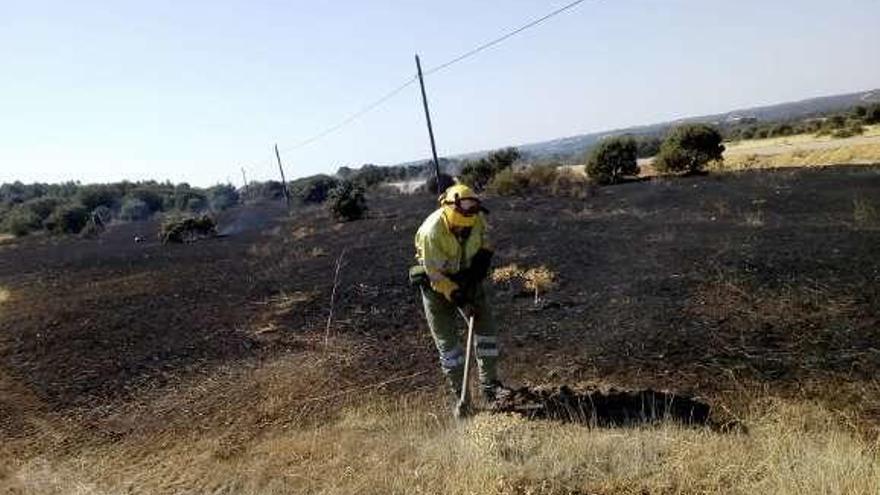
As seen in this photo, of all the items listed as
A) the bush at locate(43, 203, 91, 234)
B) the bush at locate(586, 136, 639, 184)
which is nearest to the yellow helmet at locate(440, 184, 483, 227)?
the bush at locate(586, 136, 639, 184)

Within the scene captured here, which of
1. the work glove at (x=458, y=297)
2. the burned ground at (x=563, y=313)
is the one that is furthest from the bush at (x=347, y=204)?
the work glove at (x=458, y=297)

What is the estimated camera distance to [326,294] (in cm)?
1339

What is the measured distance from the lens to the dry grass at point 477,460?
4.27m

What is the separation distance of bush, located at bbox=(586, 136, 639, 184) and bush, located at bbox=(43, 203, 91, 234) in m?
31.2

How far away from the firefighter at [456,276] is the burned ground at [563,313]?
0.86 m

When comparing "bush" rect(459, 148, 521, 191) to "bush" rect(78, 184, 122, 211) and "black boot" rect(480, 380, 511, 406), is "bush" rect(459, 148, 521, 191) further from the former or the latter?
"black boot" rect(480, 380, 511, 406)

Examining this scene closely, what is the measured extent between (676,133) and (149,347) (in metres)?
30.0

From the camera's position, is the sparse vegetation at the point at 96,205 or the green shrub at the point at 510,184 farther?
the sparse vegetation at the point at 96,205

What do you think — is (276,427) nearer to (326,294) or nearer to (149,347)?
(149,347)

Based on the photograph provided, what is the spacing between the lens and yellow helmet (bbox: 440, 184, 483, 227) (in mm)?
6074

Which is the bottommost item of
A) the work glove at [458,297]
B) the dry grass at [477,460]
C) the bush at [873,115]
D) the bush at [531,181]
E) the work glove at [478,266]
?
the bush at [873,115]

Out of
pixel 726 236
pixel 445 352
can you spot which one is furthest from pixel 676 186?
pixel 445 352

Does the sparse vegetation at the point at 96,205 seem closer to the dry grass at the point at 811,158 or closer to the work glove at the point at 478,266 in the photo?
the dry grass at the point at 811,158

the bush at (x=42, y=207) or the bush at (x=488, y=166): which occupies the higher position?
the bush at (x=42, y=207)
